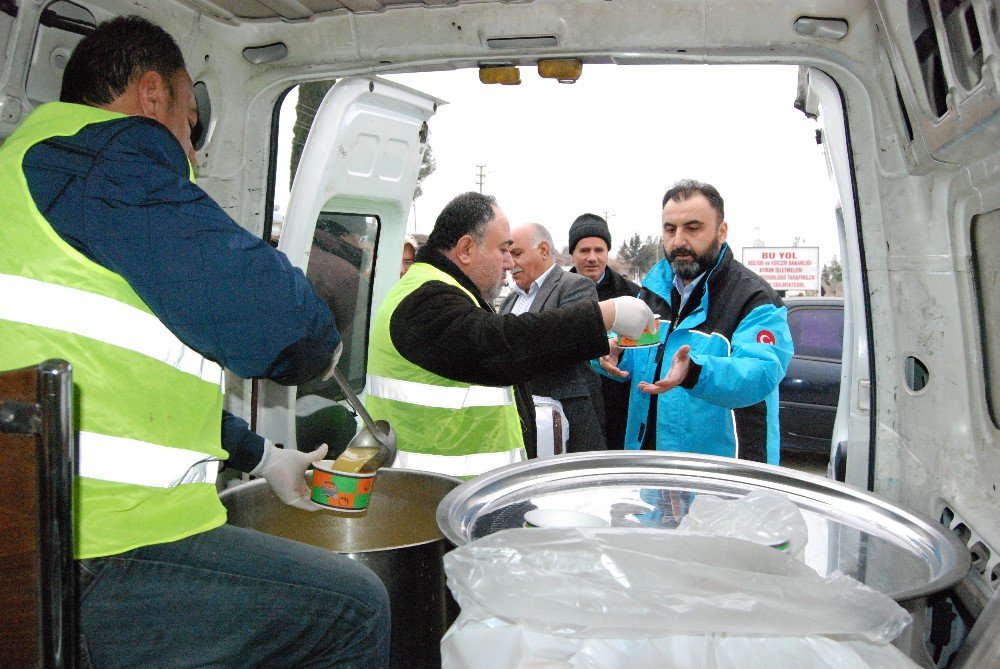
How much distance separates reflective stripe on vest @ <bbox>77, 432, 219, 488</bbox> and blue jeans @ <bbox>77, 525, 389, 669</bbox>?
13 centimetres


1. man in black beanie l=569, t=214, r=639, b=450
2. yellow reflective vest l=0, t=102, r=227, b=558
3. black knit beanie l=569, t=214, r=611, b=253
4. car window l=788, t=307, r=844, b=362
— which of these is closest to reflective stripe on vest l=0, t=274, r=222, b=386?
yellow reflective vest l=0, t=102, r=227, b=558

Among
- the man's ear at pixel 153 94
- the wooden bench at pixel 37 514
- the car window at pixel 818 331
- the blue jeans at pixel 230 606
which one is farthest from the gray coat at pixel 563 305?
the car window at pixel 818 331

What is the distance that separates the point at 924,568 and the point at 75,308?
5.11 feet

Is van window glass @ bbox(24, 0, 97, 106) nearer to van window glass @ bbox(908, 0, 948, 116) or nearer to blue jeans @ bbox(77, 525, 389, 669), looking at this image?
blue jeans @ bbox(77, 525, 389, 669)

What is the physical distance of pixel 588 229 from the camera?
4.98m

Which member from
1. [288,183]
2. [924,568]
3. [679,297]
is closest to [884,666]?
[924,568]

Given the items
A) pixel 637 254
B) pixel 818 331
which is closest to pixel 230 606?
pixel 818 331

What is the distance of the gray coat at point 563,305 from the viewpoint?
12.7 ft

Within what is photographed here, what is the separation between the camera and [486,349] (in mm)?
2211

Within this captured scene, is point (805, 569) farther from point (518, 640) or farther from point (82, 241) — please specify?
point (82, 241)

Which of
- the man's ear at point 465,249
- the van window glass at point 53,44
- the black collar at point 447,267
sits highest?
the van window glass at point 53,44

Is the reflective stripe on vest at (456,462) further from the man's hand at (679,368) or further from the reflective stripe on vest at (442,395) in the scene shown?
the man's hand at (679,368)

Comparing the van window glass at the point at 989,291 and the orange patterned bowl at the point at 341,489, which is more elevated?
the van window glass at the point at 989,291

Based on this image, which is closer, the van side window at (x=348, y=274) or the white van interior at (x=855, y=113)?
the white van interior at (x=855, y=113)
